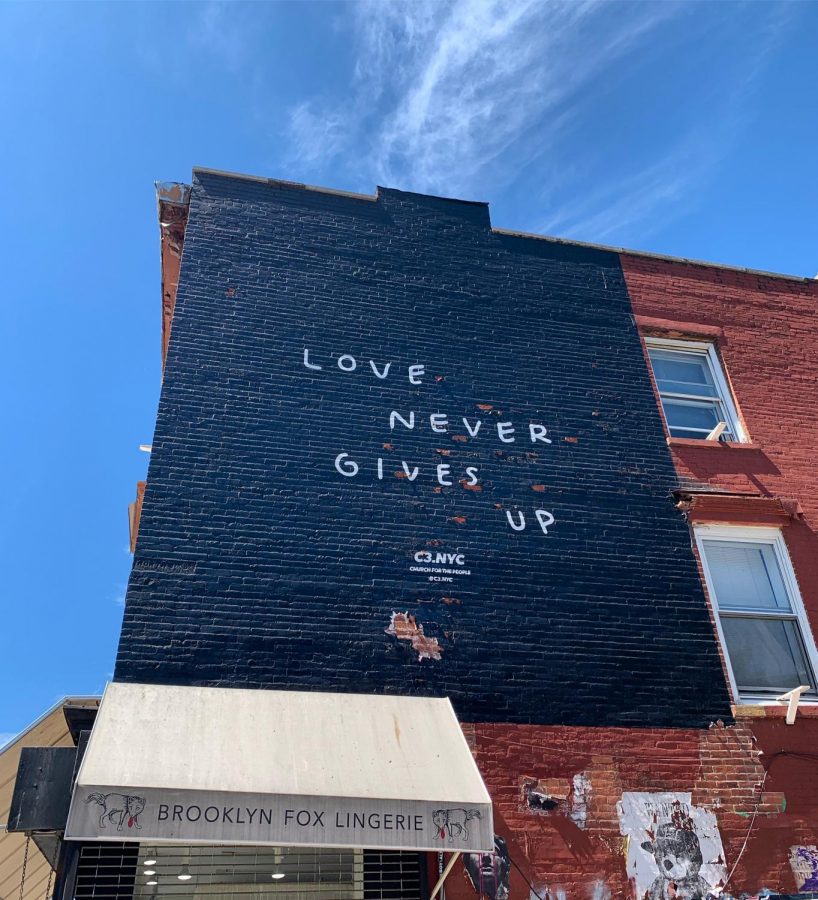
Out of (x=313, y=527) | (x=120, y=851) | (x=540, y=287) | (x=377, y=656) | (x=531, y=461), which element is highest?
(x=540, y=287)

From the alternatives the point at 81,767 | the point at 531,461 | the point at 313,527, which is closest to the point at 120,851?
the point at 81,767

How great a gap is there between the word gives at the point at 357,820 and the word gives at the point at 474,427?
13.5ft

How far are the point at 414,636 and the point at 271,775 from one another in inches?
86.0

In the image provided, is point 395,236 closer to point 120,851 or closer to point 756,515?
point 756,515

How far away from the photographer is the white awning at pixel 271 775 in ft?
15.7

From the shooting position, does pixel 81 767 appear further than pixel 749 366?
No

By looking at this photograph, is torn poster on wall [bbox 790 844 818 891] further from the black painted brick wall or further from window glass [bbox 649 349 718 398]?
window glass [bbox 649 349 718 398]

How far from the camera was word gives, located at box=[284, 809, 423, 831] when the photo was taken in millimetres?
4930

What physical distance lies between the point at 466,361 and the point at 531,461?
1421 millimetres

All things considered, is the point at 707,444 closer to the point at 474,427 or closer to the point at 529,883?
the point at 474,427

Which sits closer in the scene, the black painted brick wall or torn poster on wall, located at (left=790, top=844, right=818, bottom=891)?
torn poster on wall, located at (left=790, top=844, right=818, bottom=891)

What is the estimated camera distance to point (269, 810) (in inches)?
193

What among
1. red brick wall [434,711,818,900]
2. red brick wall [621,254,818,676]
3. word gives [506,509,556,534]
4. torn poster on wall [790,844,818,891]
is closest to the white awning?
red brick wall [434,711,818,900]

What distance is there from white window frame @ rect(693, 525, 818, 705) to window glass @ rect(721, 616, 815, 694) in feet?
0.25
